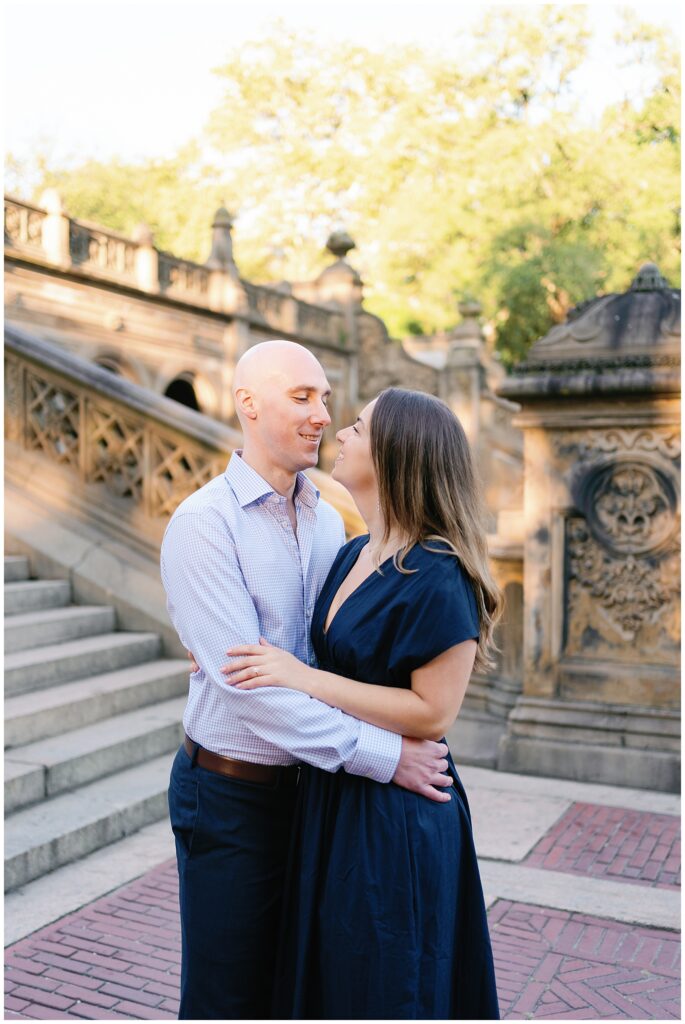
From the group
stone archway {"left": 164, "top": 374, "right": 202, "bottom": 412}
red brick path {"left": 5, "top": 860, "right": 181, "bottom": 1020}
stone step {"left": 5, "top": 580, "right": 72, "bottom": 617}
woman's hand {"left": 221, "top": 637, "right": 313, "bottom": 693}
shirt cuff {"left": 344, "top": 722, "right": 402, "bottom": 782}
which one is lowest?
red brick path {"left": 5, "top": 860, "right": 181, "bottom": 1020}

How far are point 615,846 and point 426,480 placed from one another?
3411mm

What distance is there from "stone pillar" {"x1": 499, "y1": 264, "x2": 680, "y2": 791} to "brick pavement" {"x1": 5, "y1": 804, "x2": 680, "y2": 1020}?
1562 millimetres

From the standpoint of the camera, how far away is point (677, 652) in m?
6.06

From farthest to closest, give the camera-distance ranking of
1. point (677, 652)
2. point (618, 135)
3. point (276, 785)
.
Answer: point (618, 135)
point (677, 652)
point (276, 785)

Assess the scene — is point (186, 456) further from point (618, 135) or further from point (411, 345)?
point (411, 345)

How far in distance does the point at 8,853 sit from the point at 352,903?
101 inches

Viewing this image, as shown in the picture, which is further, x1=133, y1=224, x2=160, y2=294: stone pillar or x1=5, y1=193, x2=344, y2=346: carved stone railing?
x1=133, y1=224, x2=160, y2=294: stone pillar

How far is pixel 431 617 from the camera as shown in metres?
2.16

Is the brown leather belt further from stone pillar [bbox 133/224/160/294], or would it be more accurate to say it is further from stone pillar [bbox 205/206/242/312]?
stone pillar [bbox 205/206/242/312]

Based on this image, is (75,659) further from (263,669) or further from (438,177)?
(438,177)

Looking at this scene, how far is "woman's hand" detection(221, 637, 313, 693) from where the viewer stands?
216 cm

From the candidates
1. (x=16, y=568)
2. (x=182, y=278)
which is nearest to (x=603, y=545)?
(x=16, y=568)

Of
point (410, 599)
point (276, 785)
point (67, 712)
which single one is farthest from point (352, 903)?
point (67, 712)

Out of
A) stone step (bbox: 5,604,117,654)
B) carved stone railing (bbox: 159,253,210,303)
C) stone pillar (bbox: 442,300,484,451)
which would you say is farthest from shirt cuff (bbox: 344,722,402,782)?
stone pillar (bbox: 442,300,484,451)
